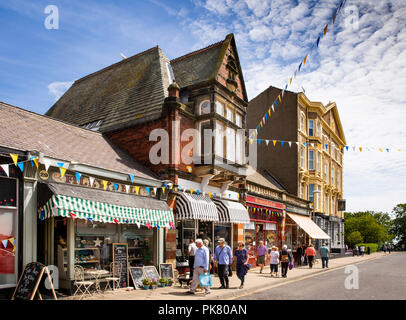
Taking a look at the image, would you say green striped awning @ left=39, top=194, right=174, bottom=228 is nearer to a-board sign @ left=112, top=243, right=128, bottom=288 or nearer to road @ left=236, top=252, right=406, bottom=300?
a-board sign @ left=112, top=243, right=128, bottom=288

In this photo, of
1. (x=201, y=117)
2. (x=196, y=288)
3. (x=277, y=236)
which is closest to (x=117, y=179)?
(x=196, y=288)

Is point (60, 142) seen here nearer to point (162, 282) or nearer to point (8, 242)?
point (8, 242)

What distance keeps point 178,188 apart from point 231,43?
28.3ft

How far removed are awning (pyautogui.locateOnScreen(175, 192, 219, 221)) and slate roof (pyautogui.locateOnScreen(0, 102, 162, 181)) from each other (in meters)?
1.58

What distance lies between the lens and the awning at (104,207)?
35.1 feet

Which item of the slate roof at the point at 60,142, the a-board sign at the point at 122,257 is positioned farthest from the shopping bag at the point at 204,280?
the slate roof at the point at 60,142

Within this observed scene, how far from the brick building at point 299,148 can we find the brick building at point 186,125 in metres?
13.7

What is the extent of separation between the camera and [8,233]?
10.2 metres

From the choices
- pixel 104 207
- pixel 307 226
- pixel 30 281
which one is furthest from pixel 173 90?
pixel 307 226

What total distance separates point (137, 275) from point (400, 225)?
99820mm

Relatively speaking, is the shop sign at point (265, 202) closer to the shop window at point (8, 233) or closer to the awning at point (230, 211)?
the awning at point (230, 211)

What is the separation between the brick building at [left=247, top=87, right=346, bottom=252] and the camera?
111 ft

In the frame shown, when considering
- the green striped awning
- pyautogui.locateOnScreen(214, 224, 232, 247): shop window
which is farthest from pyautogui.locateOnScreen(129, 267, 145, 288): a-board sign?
pyautogui.locateOnScreen(214, 224, 232, 247): shop window

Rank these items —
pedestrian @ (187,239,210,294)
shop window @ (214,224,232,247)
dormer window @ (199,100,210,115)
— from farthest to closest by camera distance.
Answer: shop window @ (214,224,232,247) < dormer window @ (199,100,210,115) < pedestrian @ (187,239,210,294)
